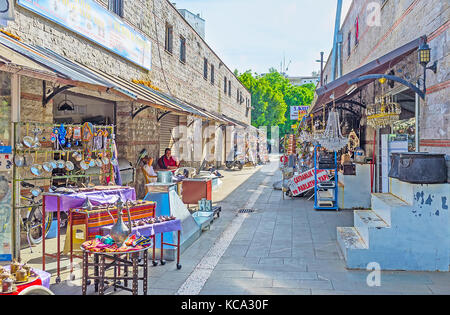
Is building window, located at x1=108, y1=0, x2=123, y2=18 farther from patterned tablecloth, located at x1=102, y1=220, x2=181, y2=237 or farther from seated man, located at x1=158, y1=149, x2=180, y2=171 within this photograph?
patterned tablecloth, located at x1=102, y1=220, x2=181, y2=237

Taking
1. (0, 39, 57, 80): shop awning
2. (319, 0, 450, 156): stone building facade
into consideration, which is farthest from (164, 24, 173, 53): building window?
(0, 39, 57, 80): shop awning

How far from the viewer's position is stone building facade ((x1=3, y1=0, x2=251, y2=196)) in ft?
24.1

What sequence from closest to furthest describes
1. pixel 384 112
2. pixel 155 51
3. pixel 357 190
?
pixel 384 112 < pixel 357 190 < pixel 155 51

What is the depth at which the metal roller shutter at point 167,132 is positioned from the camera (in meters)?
15.3

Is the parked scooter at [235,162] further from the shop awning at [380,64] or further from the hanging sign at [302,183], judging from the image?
the shop awning at [380,64]

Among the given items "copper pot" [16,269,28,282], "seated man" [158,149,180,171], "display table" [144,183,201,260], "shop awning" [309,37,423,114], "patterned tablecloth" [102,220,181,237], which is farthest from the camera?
"seated man" [158,149,180,171]

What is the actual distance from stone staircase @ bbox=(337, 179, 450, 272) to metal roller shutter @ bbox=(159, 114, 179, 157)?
10585mm

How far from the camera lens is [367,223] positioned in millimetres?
5773

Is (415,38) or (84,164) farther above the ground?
(415,38)

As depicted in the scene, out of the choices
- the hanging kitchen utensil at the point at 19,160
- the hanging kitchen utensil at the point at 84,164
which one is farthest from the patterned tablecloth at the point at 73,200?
the hanging kitchen utensil at the point at 84,164

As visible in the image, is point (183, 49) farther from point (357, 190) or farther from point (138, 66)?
point (357, 190)

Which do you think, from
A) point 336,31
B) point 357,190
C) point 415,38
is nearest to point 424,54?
point 415,38

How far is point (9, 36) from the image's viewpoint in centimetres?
654

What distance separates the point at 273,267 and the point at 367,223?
158 cm
